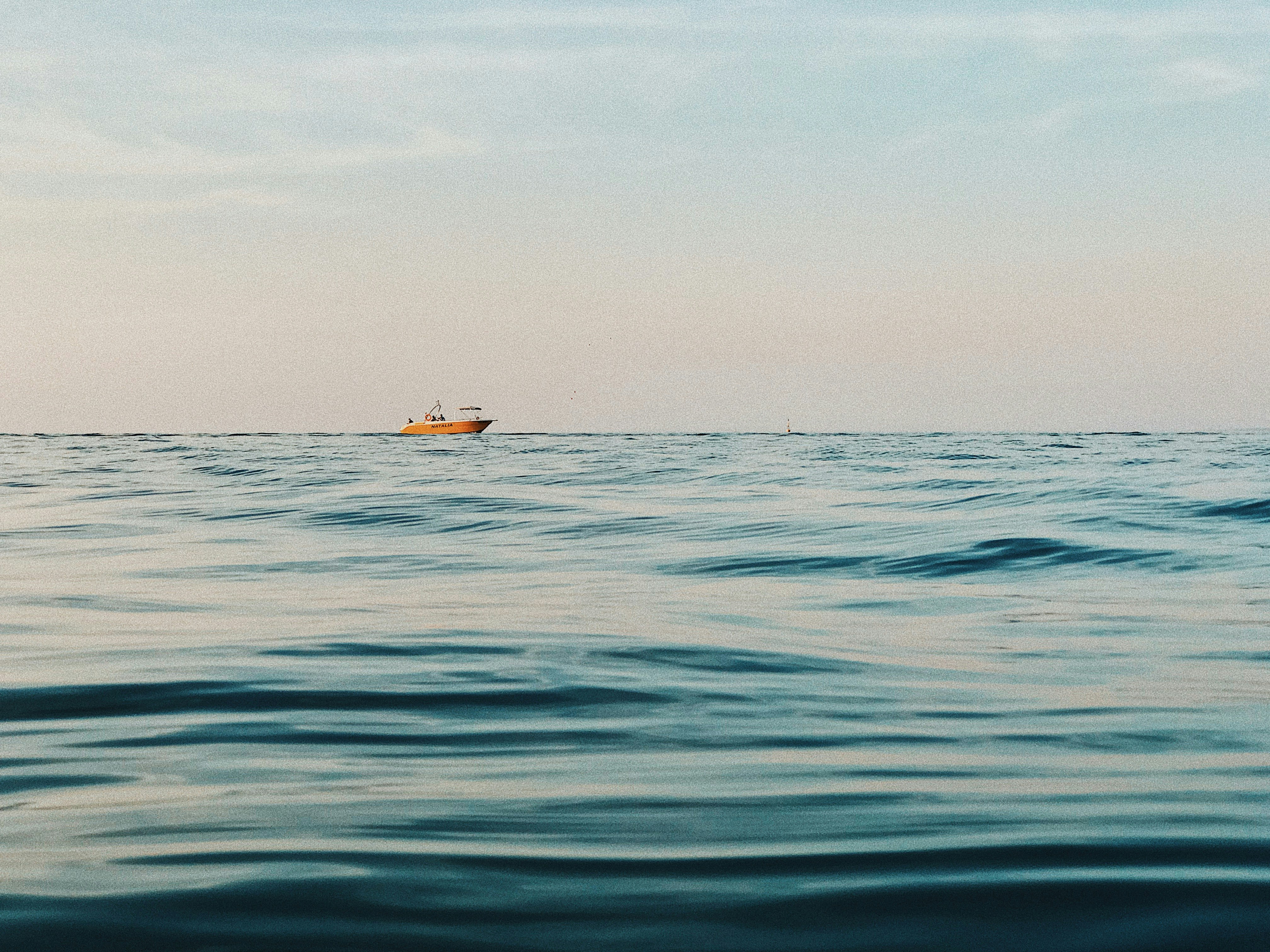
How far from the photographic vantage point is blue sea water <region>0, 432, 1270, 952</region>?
2.12 meters

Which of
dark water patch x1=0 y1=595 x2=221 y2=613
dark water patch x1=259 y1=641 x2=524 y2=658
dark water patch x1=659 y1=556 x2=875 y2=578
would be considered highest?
dark water patch x1=0 y1=595 x2=221 y2=613

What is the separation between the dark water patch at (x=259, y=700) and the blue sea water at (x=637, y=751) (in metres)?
0.02

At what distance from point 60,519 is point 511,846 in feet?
42.3

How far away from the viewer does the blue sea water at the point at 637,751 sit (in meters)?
2.12

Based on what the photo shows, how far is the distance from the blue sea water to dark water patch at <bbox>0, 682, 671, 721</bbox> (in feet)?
0.06

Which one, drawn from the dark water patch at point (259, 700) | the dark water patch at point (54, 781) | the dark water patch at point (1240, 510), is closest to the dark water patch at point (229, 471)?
the dark water patch at point (1240, 510)

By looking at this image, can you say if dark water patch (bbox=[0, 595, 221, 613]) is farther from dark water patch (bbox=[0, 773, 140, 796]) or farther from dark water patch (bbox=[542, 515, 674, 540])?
dark water patch (bbox=[542, 515, 674, 540])

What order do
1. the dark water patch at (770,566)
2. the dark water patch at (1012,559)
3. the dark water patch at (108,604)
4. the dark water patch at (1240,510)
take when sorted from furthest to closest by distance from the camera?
the dark water patch at (1240,510), the dark water patch at (1012,559), the dark water patch at (770,566), the dark water patch at (108,604)

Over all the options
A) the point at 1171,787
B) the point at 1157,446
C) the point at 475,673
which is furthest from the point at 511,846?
the point at 1157,446

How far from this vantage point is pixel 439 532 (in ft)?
40.8

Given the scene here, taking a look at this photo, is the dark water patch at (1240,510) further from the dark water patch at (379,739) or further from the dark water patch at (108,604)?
the dark water patch at (379,739)

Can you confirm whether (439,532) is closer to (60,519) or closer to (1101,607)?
(60,519)

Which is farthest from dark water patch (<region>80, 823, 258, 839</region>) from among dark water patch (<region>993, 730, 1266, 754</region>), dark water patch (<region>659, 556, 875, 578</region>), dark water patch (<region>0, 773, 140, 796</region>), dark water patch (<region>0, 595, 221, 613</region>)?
dark water patch (<region>659, 556, 875, 578</region>)

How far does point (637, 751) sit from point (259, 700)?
1455 millimetres
